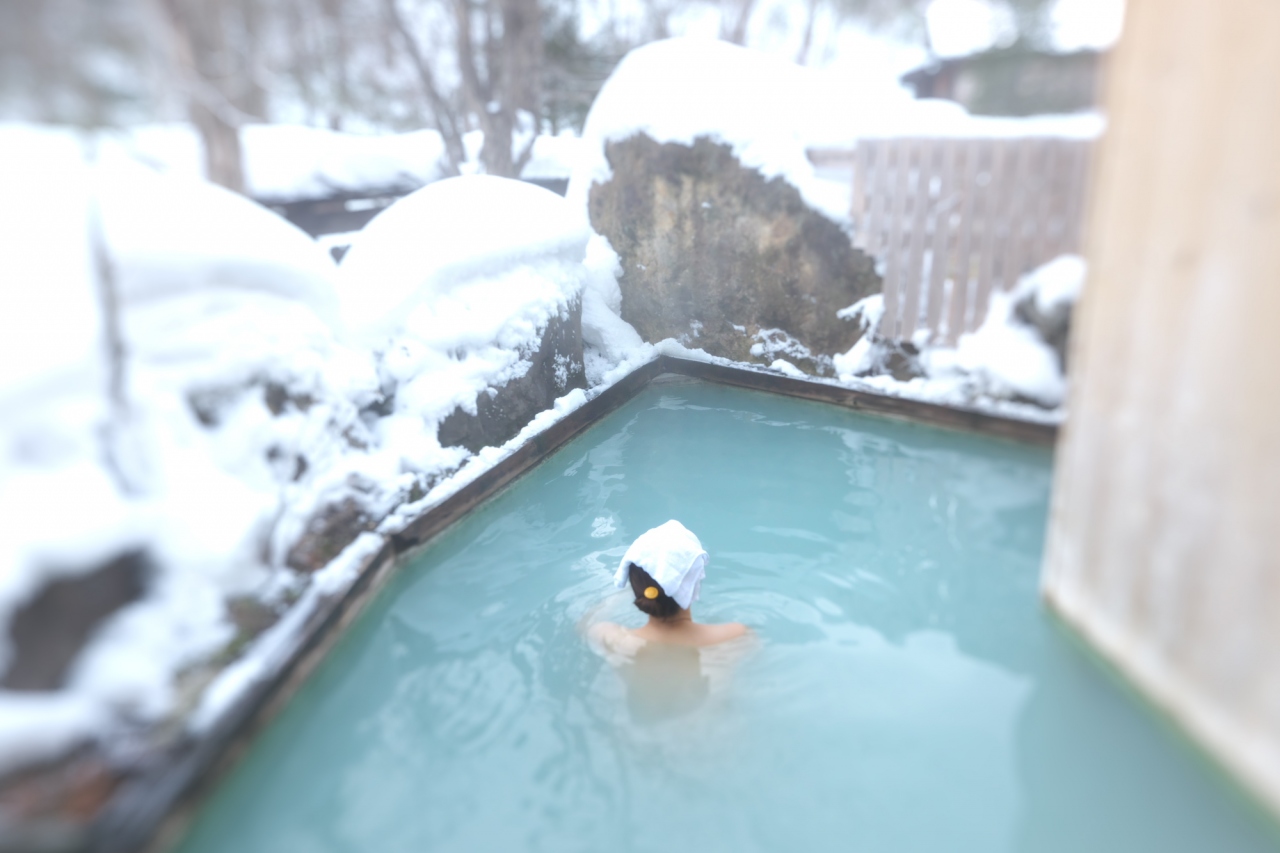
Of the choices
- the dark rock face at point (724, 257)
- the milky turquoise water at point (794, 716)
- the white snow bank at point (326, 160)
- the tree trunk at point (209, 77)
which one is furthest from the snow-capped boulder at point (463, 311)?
the white snow bank at point (326, 160)

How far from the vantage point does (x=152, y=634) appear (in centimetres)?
211

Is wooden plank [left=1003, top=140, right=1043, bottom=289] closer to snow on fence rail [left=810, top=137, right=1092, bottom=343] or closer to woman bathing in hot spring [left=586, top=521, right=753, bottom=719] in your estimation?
snow on fence rail [left=810, top=137, right=1092, bottom=343]

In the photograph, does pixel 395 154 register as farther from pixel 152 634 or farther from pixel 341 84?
pixel 152 634

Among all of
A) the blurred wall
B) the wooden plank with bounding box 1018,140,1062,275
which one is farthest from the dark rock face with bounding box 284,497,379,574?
the wooden plank with bounding box 1018,140,1062,275

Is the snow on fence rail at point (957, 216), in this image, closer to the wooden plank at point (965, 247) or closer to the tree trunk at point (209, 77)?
the wooden plank at point (965, 247)

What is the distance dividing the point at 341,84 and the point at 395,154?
1246 millimetres

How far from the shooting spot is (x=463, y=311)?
410cm

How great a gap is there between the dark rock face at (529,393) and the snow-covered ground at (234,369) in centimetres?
9

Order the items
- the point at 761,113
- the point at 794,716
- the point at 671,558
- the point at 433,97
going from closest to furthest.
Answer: the point at 794,716, the point at 671,558, the point at 761,113, the point at 433,97

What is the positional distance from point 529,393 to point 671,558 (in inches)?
85.3

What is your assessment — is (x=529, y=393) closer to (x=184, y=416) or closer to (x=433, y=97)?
(x=184, y=416)

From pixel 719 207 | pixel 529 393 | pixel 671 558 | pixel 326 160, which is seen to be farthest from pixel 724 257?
pixel 326 160

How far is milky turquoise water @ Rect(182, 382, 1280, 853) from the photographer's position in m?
1.71

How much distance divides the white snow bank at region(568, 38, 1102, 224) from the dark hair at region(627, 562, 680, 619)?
4.46ft
